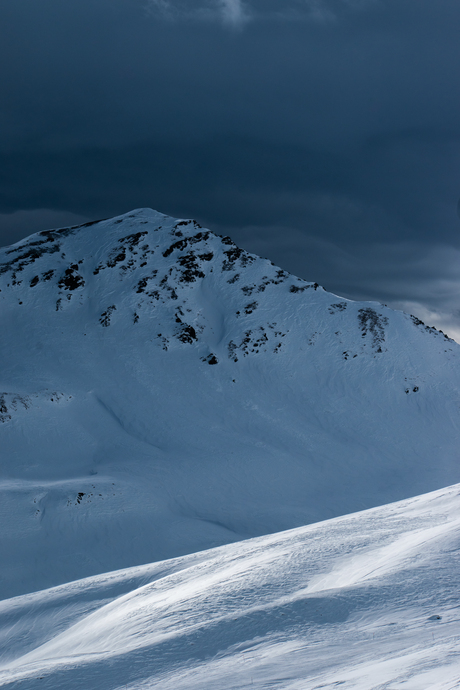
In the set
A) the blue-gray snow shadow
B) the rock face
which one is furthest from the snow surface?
the rock face

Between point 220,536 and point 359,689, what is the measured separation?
25.9 metres

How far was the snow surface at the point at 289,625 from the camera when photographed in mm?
7414

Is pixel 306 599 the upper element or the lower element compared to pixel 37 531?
lower

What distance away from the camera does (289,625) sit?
30.7 feet

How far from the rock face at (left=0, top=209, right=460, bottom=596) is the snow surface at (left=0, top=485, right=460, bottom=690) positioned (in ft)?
51.5

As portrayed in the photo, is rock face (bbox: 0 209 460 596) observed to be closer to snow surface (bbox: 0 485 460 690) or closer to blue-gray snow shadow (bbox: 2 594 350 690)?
snow surface (bbox: 0 485 460 690)

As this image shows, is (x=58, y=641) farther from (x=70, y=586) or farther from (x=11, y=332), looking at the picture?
(x=11, y=332)

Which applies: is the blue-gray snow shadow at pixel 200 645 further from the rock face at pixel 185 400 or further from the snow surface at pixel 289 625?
the rock face at pixel 185 400

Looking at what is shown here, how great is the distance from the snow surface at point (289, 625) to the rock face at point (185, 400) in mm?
15700

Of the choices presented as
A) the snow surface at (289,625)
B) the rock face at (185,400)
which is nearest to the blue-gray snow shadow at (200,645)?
the snow surface at (289,625)

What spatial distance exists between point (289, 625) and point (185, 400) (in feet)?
126

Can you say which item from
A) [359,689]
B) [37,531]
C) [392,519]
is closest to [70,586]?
[37,531]

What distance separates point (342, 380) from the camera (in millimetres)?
52156

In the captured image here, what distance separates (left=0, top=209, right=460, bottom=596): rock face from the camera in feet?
104
